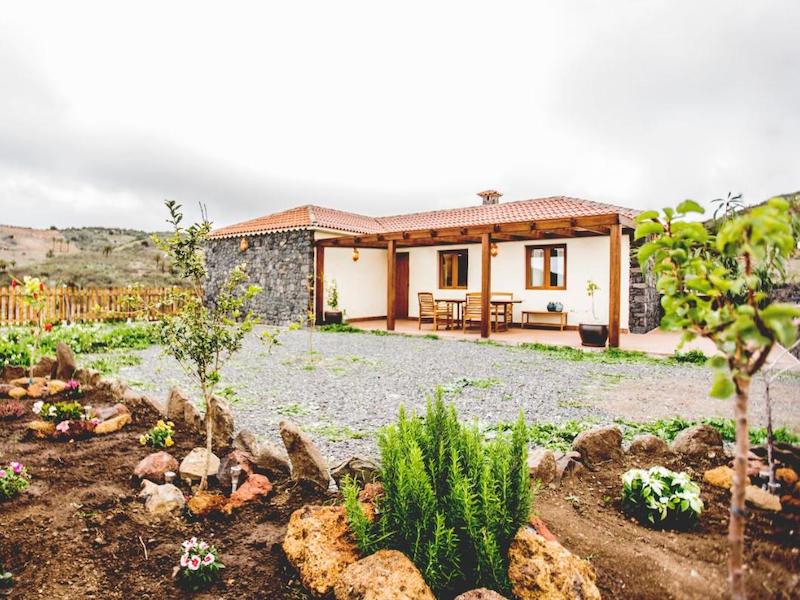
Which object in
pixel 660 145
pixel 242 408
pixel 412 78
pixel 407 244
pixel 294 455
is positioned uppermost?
pixel 412 78

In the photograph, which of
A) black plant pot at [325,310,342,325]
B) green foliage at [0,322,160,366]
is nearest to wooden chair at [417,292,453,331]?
black plant pot at [325,310,342,325]

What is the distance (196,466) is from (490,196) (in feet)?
56.0

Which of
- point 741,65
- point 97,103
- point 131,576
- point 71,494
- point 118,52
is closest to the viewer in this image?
point 131,576

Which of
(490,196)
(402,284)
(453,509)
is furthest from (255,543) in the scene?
(490,196)

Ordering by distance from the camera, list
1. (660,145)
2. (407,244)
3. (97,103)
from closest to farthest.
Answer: (97,103) → (660,145) → (407,244)

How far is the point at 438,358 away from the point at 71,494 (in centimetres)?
631

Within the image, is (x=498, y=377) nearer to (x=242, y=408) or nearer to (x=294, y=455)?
(x=242, y=408)

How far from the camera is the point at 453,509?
1.76m

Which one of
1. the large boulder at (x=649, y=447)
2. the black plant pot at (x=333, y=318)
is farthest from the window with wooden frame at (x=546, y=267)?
the large boulder at (x=649, y=447)

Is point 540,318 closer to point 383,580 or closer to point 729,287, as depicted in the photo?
point 383,580

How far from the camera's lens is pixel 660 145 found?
1060 cm

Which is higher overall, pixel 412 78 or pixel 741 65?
pixel 412 78

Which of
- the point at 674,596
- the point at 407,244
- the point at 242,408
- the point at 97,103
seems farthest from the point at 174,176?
the point at 674,596

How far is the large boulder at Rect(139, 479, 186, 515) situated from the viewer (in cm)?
233
